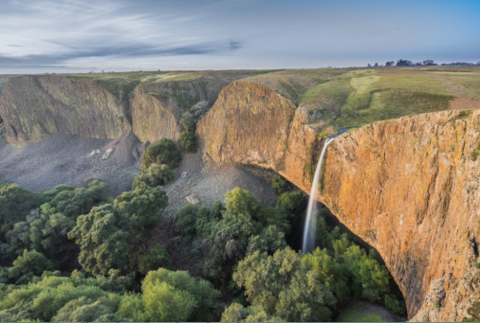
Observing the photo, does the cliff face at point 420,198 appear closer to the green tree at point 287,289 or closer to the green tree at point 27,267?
the green tree at point 287,289

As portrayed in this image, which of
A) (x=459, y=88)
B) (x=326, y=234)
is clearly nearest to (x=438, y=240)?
(x=326, y=234)

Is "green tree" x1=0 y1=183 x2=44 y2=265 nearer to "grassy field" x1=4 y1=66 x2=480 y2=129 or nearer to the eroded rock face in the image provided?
the eroded rock face

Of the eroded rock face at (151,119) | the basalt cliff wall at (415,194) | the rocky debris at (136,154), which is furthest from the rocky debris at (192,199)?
the rocky debris at (136,154)

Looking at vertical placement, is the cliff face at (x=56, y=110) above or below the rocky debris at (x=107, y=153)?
above

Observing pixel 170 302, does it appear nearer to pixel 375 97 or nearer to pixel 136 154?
pixel 375 97

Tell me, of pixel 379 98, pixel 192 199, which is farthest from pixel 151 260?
pixel 379 98

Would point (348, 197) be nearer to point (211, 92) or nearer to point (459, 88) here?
point (459, 88)

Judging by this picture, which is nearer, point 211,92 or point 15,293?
→ point 15,293
